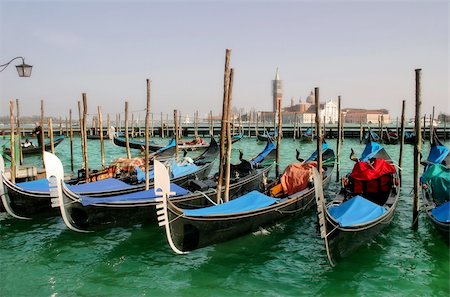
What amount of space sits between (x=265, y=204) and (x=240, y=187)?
7.88 ft

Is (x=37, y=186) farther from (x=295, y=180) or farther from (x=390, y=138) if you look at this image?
(x=390, y=138)

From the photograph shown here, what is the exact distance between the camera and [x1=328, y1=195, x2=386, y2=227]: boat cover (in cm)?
545

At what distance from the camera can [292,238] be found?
6641 millimetres

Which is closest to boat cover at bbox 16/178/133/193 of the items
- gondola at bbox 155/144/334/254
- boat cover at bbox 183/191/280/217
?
gondola at bbox 155/144/334/254

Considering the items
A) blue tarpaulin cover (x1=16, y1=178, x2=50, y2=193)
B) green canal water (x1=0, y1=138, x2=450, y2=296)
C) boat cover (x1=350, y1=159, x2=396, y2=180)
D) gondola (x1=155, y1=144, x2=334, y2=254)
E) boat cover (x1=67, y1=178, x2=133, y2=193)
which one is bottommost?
green canal water (x1=0, y1=138, x2=450, y2=296)

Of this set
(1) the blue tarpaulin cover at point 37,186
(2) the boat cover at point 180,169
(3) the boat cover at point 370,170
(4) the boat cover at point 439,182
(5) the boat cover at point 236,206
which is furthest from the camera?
(2) the boat cover at point 180,169

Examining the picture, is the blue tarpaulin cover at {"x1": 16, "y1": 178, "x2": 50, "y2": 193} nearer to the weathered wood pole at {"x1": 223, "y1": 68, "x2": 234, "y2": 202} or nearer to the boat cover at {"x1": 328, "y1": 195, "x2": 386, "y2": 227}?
the weathered wood pole at {"x1": 223, "y1": 68, "x2": 234, "y2": 202}

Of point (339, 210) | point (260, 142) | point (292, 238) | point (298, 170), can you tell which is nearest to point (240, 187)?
point (298, 170)

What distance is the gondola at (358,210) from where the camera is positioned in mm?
4996

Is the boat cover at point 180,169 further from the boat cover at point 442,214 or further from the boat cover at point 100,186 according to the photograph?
the boat cover at point 442,214

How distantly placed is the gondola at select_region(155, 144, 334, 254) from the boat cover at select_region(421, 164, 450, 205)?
210 centimetres

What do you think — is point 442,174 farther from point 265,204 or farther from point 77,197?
point 77,197

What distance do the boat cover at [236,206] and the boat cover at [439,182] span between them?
111 inches

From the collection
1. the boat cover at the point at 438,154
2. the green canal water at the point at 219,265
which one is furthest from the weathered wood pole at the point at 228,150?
the boat cover at the point at 438,154
